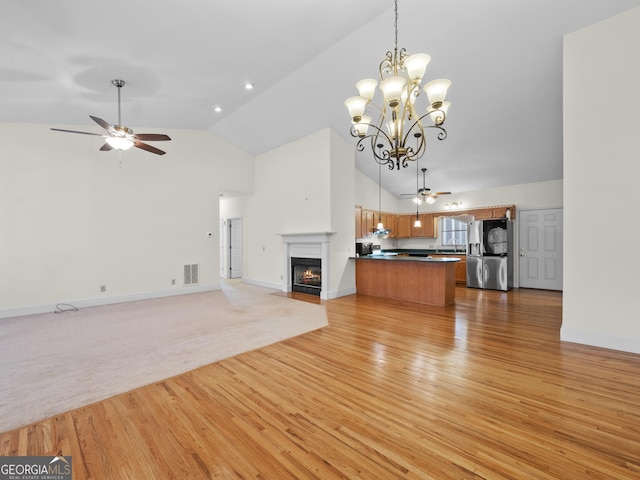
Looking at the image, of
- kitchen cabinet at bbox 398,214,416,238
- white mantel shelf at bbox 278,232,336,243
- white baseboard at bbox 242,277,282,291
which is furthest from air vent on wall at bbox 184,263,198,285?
kitchen cabinet at bbox 398,214,416,238

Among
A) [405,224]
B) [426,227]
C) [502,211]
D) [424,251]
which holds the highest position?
[502,211]

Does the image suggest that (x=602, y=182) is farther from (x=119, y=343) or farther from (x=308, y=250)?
(x=119, y=343)

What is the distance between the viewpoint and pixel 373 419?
2047mm

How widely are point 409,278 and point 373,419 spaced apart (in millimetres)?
4276

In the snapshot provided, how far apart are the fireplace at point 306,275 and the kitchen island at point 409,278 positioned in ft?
3.14

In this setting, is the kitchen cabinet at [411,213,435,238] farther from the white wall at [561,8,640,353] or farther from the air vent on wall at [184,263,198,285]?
the air vent on wall at [184,263,198,285]

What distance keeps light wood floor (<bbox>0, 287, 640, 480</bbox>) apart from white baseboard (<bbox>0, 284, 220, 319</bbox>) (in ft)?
14.3

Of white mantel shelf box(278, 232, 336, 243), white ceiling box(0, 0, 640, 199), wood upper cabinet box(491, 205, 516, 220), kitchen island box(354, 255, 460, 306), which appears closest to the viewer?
white ceiling box(0, 0, 640, 199)

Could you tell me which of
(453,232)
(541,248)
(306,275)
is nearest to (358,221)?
(306,275)

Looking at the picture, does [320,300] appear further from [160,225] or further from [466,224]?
[466,224]

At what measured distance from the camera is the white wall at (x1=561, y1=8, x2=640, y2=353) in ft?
10.5

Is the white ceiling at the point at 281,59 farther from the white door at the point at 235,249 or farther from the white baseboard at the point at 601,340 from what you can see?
the white door at the point at 235,249

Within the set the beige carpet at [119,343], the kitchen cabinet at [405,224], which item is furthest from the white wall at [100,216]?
the kitchen cabinet at [405,224]

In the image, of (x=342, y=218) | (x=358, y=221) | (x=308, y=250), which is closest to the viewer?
(x=342, y=218)
